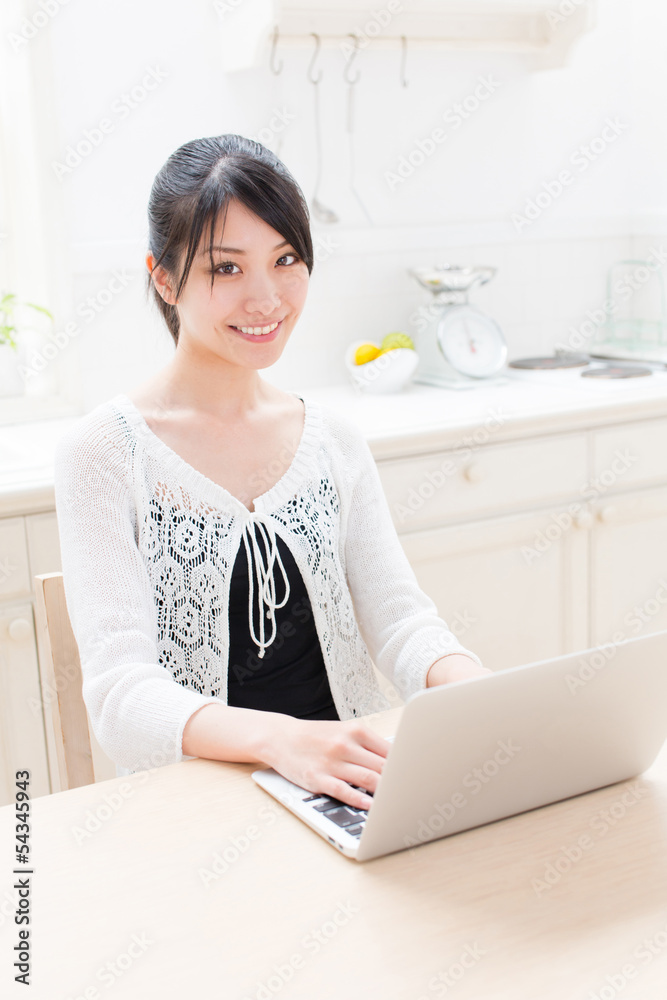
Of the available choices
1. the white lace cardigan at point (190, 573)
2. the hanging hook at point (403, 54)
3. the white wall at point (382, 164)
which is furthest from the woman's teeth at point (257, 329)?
the hanging hook at point (403, 54)

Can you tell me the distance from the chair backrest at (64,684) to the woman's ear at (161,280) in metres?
0.37

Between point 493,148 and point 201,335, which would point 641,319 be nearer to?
point 493,148

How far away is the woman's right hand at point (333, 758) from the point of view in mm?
887

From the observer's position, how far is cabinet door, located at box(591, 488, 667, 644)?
7.79 feet

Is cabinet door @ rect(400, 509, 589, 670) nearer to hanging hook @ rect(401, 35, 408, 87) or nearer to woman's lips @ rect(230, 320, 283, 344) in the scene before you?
woman's lips @ rect(230, 320, 283, 344)

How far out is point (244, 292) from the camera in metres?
1.22

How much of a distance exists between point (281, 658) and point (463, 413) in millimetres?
1021

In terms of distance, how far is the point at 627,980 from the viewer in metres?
0.66

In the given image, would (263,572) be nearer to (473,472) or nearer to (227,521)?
(227,521)

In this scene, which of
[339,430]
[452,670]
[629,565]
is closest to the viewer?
[452,670]

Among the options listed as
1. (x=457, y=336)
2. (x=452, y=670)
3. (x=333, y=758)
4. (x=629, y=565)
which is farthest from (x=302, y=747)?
(x=457, y=336)

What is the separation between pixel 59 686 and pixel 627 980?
710mm

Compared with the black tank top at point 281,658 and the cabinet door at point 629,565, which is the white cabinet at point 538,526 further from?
the black tank top at point 281,658

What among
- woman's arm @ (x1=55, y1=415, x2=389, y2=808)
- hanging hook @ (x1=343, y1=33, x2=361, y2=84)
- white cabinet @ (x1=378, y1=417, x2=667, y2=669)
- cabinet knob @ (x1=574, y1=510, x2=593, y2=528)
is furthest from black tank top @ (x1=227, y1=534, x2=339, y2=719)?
hanging hook @ (x1=343, y1=33, x2=361, y2=84)
